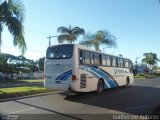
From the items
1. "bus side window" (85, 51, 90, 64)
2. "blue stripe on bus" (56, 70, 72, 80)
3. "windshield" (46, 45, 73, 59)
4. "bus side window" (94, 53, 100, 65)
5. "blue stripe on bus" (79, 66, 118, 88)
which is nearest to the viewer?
"blue stripe on bus" (56, 70, 72, 80)

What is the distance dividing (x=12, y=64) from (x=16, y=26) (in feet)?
163

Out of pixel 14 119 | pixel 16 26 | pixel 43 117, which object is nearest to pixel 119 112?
pixel 43 117

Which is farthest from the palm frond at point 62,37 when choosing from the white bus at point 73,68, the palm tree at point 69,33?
Answer: the white bus at point 73,68

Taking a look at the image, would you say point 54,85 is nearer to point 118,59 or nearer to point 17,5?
point 17,5

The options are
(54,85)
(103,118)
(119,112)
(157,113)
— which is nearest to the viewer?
(157,113)

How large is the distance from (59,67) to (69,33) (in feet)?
90.5

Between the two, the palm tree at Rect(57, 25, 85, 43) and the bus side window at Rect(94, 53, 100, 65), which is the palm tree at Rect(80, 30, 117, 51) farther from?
the bus side window at Rect(94, 53, 100, 65)

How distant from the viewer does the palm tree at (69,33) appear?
4377 cm

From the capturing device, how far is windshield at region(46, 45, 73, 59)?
16781 millimetres

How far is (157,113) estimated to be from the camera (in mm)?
9562

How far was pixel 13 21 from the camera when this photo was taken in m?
19.2

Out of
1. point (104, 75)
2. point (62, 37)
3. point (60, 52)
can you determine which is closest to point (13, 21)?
point (60, 52)

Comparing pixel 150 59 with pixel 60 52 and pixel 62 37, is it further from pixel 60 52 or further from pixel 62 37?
pixel 60 52

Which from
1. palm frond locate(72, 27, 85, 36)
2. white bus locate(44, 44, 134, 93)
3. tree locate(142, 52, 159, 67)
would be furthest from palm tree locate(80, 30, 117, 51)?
tree locate(142, 52, 159, 67)
